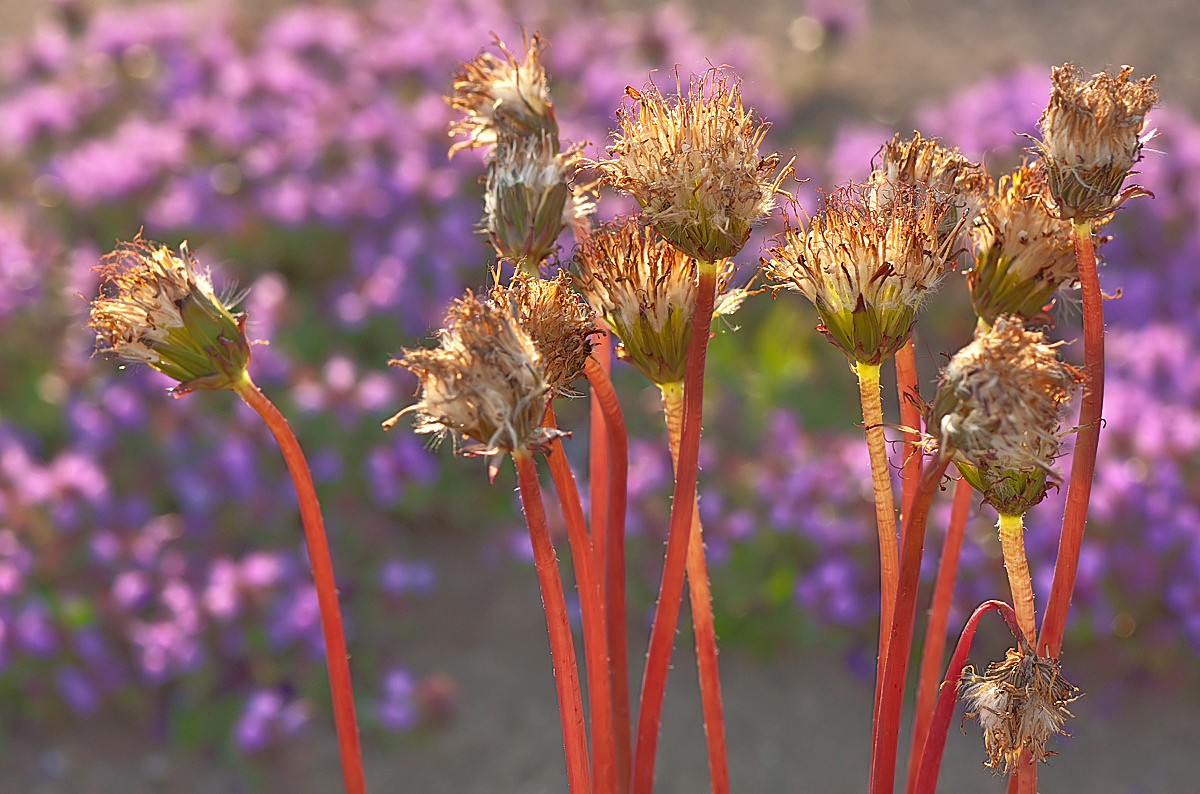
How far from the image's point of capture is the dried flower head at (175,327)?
2.58 feet

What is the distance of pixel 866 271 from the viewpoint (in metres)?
0.69

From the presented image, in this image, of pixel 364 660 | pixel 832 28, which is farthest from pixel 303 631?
pixel 832 28

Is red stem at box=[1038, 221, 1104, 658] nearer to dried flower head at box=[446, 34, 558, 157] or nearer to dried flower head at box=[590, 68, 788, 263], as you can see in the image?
dried flower head at box=[590, 68, 788, 263]

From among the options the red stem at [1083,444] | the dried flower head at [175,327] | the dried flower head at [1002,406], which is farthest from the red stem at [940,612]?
the dried flower head at [175,327]

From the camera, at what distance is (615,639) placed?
36.7 inches

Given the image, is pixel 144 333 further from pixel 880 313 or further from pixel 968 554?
pixel 968 554

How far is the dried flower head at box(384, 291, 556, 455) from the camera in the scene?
64 centimetres

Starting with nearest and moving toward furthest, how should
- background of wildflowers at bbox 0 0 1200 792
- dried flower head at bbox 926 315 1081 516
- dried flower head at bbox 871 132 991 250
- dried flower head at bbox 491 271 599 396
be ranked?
dried flower head at bbox 926 315 1081 516, dried flower head at bbox 491 271 599 396, dried flower head at bbox 871 132 991 250, background of wildflowers at bbox 0 0 1200 792

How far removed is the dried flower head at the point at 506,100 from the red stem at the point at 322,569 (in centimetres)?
25

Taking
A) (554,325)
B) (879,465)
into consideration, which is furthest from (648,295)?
(879,465)

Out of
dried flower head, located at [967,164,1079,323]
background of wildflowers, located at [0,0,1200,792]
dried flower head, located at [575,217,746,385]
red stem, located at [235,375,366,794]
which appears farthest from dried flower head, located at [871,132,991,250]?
background of wildflowers, located at [0,0,1200,792]

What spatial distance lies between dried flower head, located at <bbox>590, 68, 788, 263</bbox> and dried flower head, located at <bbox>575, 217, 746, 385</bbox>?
0.04 m

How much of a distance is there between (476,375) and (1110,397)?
2649 millimetres

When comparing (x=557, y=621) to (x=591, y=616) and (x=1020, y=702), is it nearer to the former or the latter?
(x=591, y=616)
